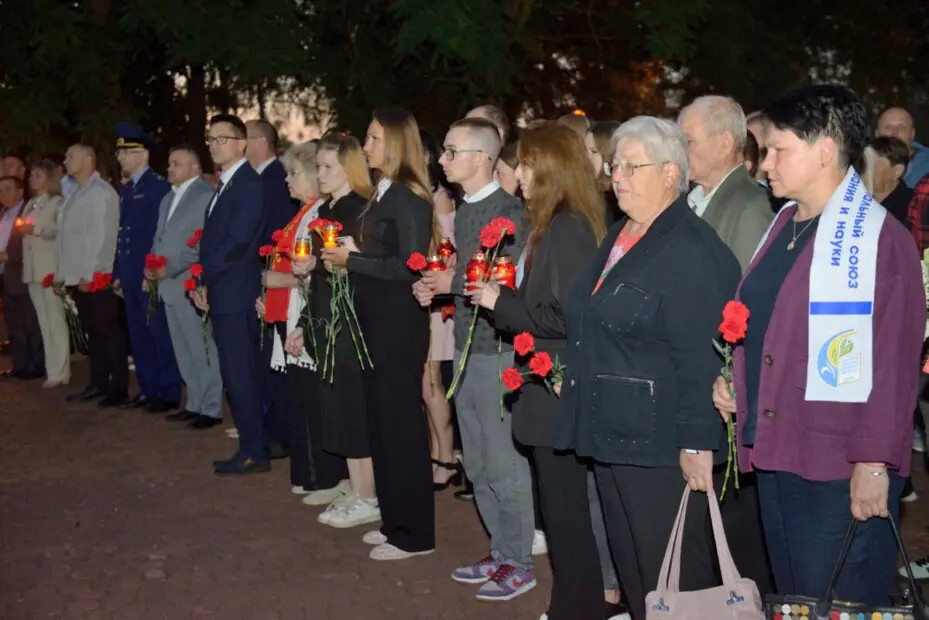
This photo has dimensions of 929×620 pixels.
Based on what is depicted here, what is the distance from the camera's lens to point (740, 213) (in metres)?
4.80

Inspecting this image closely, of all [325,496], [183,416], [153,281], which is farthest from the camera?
[183,416]

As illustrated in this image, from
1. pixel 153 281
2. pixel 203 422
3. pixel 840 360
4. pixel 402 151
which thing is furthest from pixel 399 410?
pixel 153 281

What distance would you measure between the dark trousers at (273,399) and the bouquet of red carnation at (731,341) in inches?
194

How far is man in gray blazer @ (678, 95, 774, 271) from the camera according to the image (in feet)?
15.8

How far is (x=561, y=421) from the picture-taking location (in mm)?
4363

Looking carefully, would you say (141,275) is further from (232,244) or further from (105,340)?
(232,244)

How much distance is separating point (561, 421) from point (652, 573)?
63 centimetres

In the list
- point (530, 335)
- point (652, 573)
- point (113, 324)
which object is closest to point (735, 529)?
point (652, 573)

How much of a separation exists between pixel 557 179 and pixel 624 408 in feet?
4.17

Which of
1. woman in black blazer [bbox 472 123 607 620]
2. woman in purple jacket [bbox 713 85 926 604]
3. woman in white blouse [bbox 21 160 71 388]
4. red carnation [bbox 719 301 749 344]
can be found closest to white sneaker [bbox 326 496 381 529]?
woman in black blazer [bbox 472 123 607 620]

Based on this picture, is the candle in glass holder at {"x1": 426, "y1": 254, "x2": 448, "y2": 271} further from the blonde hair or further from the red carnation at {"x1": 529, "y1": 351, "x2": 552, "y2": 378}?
the red carnation at {"x1": 529, "y1": 351, "x2": 552, "y2": 378}

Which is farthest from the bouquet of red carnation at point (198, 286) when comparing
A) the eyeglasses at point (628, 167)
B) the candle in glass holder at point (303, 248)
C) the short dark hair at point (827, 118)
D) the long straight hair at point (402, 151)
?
the short dark hair at point (827, 118)

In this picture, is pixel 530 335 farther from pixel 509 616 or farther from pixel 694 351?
pixel 509 616

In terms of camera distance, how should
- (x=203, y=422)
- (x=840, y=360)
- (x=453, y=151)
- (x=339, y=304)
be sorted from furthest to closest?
(x=203, y=422)
(x=339, y=304)
(x=453, y=151)
(x=840, y=360)
